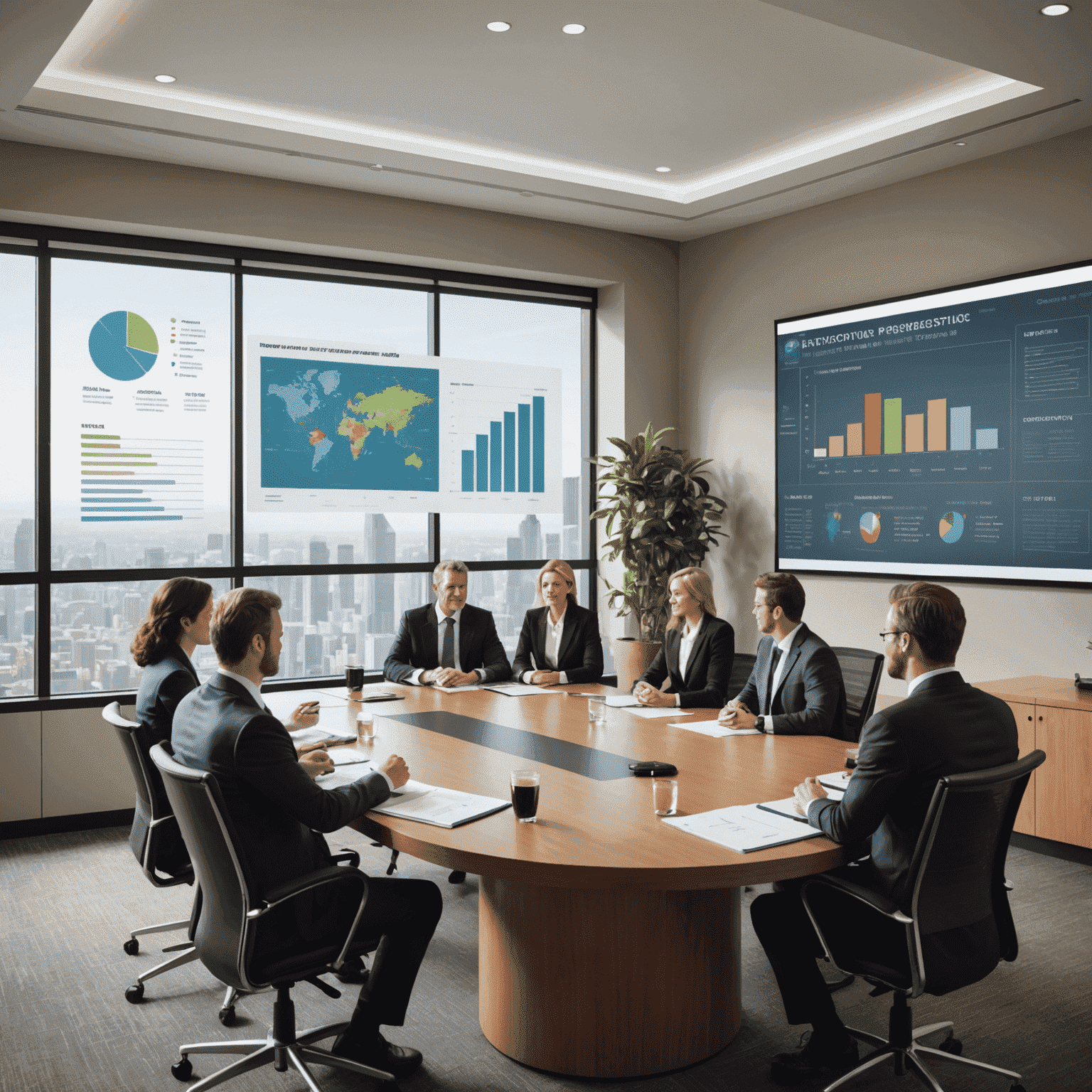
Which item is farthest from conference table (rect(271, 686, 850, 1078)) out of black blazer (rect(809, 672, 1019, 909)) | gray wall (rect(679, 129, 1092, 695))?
gray wall (rect(679, 129, 1092, 695))

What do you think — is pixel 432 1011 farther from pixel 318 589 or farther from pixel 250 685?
pixel 318 589

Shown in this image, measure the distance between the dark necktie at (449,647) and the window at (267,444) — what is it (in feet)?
4.21

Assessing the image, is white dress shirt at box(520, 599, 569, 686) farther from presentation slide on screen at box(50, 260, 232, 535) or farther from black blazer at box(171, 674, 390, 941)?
black blazer at box(171, 674, 390, 941)

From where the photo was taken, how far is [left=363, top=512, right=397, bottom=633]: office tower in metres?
6.39

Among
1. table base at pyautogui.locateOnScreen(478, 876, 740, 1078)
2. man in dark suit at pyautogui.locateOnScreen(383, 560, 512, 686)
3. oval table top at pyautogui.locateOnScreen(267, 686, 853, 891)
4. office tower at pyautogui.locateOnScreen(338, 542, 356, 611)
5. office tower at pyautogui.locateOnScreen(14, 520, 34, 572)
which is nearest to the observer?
oval table top at pyautogui.locateOnScreen(267, 686, 853, 891)

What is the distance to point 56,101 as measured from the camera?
4637 millimetres

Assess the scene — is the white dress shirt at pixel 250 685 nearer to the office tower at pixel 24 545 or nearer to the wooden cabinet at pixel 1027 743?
the wooden cabinet at pixel 1027 743

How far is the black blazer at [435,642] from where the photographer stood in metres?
5.18

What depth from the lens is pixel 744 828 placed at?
2525 mm

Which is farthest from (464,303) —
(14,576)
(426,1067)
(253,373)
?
(426,1067)

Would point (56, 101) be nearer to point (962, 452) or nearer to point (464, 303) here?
point (464, 303)

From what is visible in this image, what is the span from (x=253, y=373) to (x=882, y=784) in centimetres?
468

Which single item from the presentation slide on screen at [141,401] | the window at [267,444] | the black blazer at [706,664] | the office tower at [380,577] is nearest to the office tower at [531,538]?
the window at [267,444]

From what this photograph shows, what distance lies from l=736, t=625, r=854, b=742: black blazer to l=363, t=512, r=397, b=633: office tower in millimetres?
2930
